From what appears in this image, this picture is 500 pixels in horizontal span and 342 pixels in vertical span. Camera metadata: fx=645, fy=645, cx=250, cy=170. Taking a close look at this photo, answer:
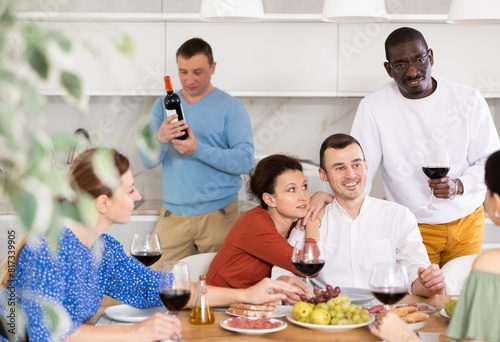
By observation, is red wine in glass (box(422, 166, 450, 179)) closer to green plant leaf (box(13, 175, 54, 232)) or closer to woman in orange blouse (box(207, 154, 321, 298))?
woman in orange blouse (box(207, 154, 321, 298))

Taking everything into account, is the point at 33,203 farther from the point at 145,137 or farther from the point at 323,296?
the point at 323,296

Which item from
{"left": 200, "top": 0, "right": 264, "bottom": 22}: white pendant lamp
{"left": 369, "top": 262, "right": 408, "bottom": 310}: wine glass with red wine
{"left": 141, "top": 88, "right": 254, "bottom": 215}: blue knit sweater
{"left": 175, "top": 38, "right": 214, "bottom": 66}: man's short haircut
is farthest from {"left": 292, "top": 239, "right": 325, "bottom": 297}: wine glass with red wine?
{"left": 175, "top": 38, "right": 214, "bottom": 66}: man's short haircut

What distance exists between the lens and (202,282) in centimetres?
176

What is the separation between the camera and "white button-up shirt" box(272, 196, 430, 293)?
2447 mm

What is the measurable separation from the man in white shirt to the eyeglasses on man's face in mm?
423

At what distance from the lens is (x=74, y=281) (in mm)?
1635

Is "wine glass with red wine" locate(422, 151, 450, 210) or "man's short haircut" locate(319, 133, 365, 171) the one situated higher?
"man's short haircut" locate(319, 133, 365, 171)

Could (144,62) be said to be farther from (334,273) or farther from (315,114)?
(334,273)

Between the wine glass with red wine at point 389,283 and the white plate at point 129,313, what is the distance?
628 mm

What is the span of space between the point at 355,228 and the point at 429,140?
1.87ft

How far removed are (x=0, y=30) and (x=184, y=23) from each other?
3248 millimetres

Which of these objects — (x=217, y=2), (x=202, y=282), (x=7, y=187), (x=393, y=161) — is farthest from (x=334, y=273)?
(x=7, y=187)

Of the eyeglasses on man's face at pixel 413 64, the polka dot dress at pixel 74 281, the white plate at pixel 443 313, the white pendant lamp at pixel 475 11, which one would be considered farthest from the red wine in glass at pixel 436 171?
the polka dot dress at pixel 74 281

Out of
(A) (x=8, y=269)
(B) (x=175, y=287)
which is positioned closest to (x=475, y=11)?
(B) (x=175, y=287)
